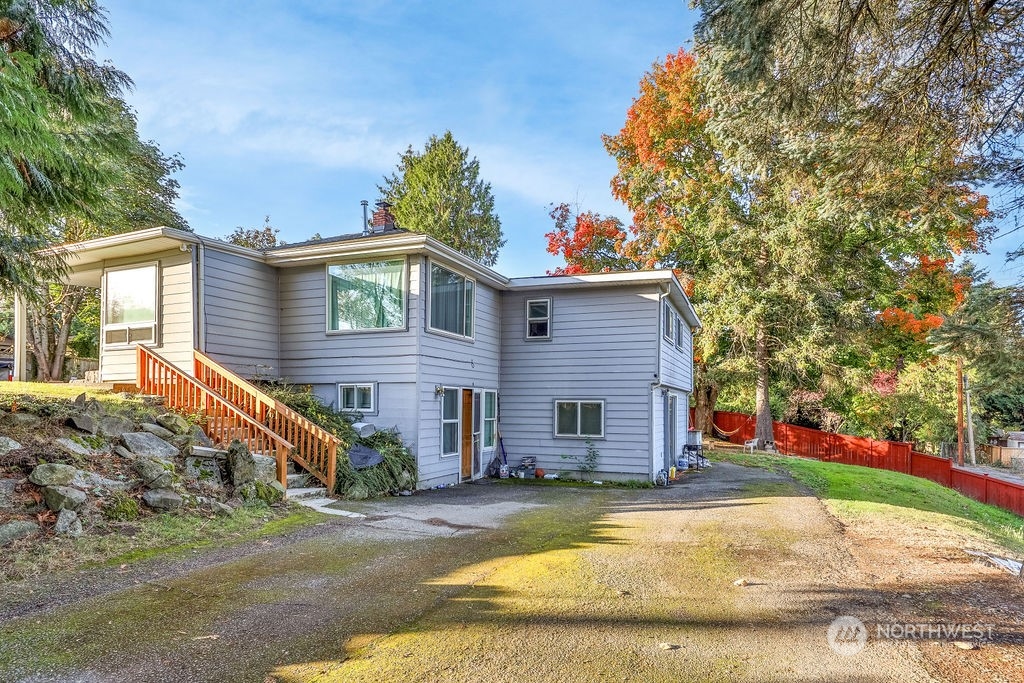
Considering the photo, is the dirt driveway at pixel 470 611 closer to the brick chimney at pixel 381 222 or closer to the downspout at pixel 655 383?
the downspout at pixel 655 383

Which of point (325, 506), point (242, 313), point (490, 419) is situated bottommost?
point (325, 506)

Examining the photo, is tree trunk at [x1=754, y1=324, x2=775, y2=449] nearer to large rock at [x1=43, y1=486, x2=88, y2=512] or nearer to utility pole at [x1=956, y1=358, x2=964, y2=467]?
Result: utility pole at [x1=956, y1=358, x2=964, y2=467]

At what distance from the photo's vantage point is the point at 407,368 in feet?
32.6

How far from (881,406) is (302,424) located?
23.6 m

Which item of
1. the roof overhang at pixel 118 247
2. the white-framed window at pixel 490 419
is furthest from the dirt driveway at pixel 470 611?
the roof overhang at pixel 118 247

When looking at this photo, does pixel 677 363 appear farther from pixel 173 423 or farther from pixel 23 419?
pixel 23 419

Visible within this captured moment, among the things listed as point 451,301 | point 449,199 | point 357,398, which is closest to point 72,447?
point 357,398

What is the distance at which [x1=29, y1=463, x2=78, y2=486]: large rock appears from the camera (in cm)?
539

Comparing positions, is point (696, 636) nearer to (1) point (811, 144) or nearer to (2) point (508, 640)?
(2) point (508, 640)

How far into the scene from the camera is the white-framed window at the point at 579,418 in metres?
11.9

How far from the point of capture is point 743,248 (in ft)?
64.8

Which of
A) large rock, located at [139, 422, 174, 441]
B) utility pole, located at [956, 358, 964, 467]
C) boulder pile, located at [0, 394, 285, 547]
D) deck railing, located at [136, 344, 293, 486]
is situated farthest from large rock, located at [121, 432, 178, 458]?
utility pole, located at [956, 358, 964, 467]

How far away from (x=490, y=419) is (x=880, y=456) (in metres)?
16.1

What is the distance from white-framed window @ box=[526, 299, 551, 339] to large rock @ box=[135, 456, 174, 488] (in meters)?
7.76
